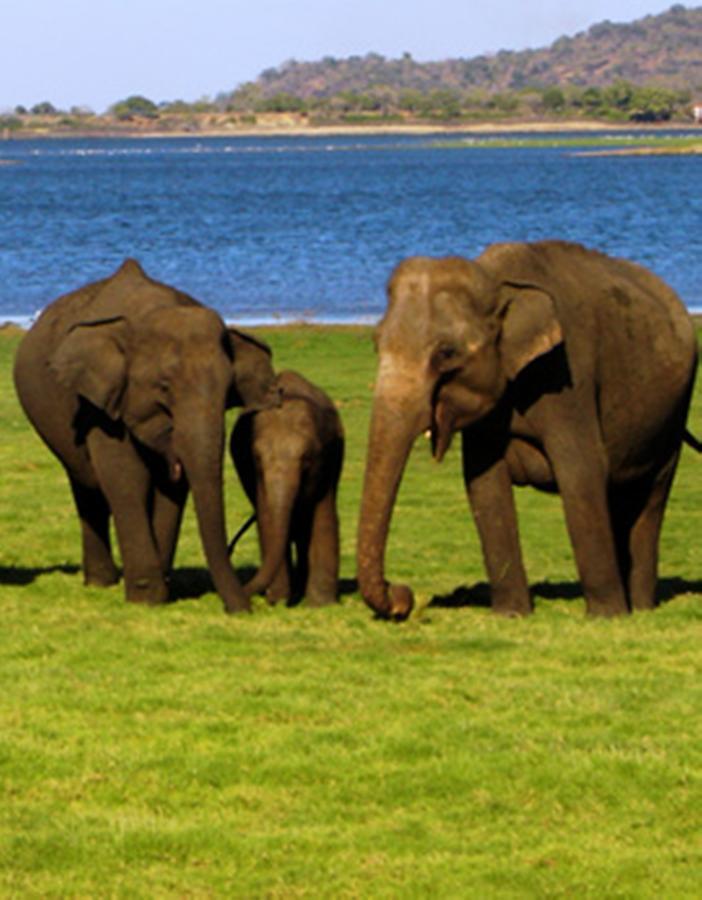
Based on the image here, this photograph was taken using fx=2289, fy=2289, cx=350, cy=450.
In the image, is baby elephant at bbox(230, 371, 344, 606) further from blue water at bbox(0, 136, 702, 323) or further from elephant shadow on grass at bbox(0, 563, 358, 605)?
blue water at bbox(0, 136, 702, 323)

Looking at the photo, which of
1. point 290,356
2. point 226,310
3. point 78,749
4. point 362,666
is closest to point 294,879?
point 78,749

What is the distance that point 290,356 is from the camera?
1344 inches

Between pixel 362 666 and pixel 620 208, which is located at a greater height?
pixel 362 666

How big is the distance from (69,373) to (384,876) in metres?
6.78

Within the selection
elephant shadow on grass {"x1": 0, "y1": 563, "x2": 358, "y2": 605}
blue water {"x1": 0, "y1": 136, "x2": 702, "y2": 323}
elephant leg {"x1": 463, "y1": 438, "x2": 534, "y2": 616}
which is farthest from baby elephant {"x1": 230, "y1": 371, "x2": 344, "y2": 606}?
blue water {"x1": 0, "y1": 136, "x2": 702, "y2": 323}

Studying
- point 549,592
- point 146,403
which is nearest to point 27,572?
point 146,403

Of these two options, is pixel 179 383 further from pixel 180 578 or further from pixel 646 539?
pixel 646 539

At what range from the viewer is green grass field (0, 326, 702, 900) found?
933 centimetres

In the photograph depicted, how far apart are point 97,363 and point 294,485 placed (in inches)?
60.4

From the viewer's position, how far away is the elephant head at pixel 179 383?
48.0ft

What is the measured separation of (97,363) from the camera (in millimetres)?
15148

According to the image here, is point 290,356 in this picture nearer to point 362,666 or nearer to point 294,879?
point 362,666

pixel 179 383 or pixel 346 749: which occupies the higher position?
pixel 179 383

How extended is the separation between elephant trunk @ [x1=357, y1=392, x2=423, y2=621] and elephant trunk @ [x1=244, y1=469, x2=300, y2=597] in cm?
170
